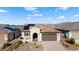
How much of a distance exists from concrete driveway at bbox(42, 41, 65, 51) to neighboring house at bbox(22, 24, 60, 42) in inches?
2.6

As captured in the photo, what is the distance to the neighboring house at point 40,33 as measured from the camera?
248 centimetres

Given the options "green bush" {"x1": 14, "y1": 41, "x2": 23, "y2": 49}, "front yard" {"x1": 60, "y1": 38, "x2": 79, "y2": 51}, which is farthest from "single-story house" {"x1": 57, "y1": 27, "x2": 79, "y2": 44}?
"green bush" {"x1": 14, "y1": 41, "x2": 23, "y2": 49}

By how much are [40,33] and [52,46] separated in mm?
302

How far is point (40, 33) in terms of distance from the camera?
2.51m

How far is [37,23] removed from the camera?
98.0 inches

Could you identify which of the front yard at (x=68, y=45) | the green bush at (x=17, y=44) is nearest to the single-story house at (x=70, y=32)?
the front yard at (x=68, y=45)

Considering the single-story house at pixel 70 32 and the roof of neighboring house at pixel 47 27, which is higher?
the roof of neighboring house at pixel 47 27

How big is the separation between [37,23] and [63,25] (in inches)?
17.4

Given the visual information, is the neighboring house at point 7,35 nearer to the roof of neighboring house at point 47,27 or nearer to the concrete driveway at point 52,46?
the roof of neighboring house at point 47,27

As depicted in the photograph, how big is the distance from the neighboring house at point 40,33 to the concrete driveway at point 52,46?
0.07m

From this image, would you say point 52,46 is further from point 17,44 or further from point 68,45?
point 17,44
